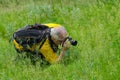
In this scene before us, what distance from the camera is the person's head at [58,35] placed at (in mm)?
6184

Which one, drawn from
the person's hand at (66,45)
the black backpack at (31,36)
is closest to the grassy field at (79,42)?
the person's hand at (66,45)

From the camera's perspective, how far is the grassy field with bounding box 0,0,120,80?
17.4 ft

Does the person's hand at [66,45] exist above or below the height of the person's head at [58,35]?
below

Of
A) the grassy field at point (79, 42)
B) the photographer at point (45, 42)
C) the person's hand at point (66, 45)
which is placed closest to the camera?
the grassy field at point (79, 42)

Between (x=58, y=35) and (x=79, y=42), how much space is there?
1.46 ft

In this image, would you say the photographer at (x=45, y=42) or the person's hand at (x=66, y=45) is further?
the photographer at (x=45, y=42)

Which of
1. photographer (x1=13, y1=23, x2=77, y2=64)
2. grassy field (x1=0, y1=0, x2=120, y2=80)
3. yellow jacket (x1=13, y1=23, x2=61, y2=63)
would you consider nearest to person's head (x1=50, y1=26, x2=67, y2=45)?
photographer (x1=13, y1=23, x2=77, y2=64)

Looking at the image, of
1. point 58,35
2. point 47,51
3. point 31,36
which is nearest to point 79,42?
point 58,35

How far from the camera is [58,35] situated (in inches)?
244

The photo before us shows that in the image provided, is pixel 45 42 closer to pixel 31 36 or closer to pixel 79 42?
pixel 31 36

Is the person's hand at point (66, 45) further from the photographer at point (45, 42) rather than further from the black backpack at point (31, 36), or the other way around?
the black backpack at point (31, 36)

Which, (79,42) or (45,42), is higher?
(45,42)

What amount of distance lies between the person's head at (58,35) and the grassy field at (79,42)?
0.21 meters

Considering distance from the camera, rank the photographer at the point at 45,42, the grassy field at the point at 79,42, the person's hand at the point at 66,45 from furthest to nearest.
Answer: the photographer at the point at 45,42 → the person's hand at the point at 66,45 → the grassy field at the point at 79,42
